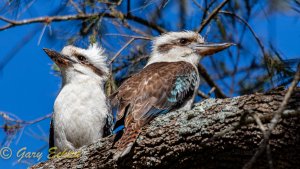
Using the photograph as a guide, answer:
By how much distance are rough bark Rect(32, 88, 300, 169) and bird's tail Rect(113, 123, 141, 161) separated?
38 millimetres

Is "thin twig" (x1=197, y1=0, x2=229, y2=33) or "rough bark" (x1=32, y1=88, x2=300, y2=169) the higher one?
"thin twig" (x1=197, y1=0, x2=229, y2=33)

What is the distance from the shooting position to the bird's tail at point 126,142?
3.61m

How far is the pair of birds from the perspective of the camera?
4.18m

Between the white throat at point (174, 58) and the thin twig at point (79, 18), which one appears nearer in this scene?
the white throat at point (174, 58)

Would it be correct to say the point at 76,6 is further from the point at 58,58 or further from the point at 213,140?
the point at 213,140

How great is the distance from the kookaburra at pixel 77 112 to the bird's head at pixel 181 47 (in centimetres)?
67

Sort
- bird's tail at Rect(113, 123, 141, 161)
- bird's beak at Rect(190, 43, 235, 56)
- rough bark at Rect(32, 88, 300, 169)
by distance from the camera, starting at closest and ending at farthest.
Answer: rough bark at Rect(32, 88, 300, 169) < bird's tail at Rect(113, 123, 141, 161) < bird's beak at Rect(190, 43, 235, 56)

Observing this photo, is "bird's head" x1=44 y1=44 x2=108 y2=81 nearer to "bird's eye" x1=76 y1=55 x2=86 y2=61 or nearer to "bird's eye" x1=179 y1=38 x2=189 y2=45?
"bird's eye" x1=76 y1=55 x2=86 y2=61

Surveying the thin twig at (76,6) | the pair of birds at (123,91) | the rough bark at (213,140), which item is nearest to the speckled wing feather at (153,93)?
the pair of birds at (123,91)

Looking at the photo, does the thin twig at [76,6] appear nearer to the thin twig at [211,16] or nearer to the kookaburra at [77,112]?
the kookaburra at [77,112]

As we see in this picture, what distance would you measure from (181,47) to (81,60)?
868 mm

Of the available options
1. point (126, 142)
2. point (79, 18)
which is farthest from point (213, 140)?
point (79, 18)

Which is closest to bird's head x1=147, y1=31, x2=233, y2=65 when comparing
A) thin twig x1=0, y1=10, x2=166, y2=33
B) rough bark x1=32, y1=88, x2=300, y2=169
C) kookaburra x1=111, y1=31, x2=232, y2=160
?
kookaburra x1=111, y1=31, x2=232, y2=160

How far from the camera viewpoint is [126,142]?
3631 millimetres
